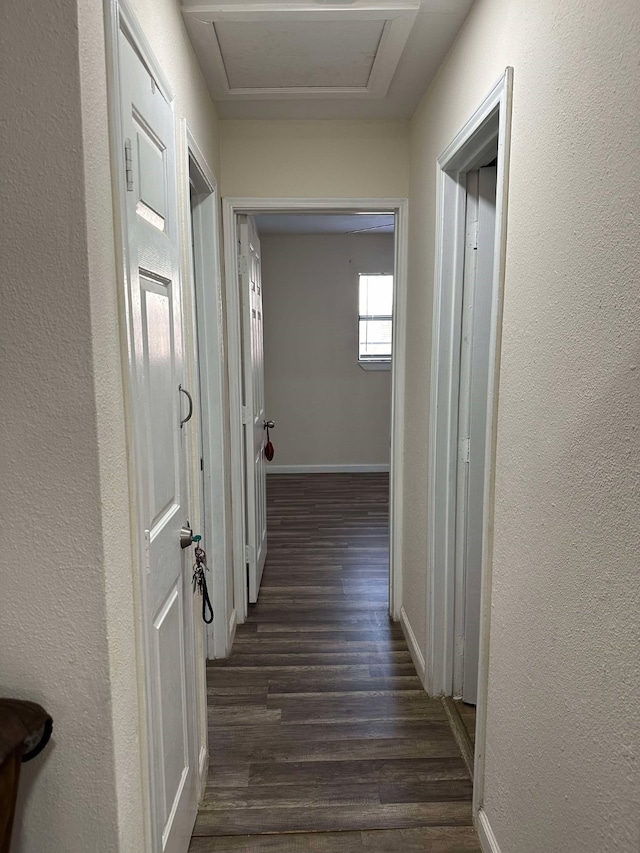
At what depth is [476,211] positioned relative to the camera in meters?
2.21

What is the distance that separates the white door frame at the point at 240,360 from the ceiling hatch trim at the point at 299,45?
475 millimetres

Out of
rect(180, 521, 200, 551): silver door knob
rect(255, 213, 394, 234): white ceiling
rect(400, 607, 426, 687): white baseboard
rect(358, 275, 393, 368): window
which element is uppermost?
rect(255, 213, 394, 234): white ceiling

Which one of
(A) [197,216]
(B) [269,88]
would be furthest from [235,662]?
(B) [269,88]

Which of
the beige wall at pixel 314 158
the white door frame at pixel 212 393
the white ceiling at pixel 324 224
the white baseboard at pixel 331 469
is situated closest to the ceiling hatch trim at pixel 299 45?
the beige wall at pixel 314 158

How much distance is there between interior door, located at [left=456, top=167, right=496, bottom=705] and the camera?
7.23 feet

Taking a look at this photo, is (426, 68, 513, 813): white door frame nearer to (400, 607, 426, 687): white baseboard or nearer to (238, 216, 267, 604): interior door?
(400, 607, 426, 687): white baseboard

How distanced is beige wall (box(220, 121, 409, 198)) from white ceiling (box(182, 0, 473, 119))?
0.27 feet

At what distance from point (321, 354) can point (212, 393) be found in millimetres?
3715

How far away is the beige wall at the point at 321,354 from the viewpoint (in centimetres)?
617

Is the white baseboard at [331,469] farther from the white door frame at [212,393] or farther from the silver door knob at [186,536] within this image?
the silver door knob at [186,536]

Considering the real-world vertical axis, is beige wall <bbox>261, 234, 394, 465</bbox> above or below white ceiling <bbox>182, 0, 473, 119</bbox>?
below

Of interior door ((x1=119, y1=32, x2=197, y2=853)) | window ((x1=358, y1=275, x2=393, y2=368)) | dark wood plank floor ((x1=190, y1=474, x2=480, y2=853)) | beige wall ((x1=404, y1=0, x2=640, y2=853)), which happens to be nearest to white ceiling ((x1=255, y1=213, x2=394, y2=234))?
window ((x1=358, y1=275, x2=393, y2=368))

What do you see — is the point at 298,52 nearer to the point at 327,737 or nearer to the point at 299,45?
the point at 299,45

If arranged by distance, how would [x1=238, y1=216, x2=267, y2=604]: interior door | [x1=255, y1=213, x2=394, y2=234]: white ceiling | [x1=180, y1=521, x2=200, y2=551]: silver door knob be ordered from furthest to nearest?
[x1=255, y1=213, x2=394, y2=234]: white ceiling, [x1=238, y1=216, x2=267, y2=604]: interior door, [x1=180, y1=521, x2=200, y2=551]: silver door knob
